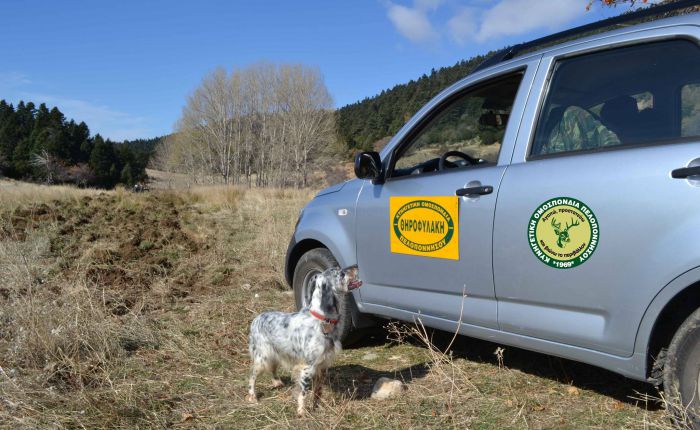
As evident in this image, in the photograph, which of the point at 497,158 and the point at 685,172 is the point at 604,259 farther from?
the point at 497,158

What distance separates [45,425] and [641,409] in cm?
341

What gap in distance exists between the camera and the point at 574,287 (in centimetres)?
266

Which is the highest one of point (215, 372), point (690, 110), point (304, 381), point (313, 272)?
point (690, 110)

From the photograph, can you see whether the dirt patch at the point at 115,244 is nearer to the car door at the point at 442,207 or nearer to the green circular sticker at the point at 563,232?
the car door at the point at 442,207

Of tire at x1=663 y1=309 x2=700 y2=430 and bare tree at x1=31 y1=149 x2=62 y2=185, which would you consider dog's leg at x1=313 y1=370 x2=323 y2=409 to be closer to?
tire at x1=663 y1=309 x2=700 y2=430

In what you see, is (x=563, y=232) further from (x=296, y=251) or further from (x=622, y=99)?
(x=296, y=251)

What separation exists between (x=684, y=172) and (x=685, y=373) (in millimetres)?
903

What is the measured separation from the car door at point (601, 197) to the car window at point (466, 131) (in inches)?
17.4

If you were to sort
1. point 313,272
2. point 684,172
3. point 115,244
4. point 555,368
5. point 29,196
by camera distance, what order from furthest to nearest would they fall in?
point 29,196, point 115,244, point 313,272, point 555,368, point 684,172

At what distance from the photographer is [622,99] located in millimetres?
2875

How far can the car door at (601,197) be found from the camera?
2.37 metres

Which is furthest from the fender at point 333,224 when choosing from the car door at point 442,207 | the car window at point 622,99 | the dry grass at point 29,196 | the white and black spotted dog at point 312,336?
the dry grass at point 29,196

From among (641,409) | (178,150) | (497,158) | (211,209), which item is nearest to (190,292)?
(497,158)

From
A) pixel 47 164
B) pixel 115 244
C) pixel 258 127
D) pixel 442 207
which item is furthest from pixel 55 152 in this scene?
pixel 442 207
